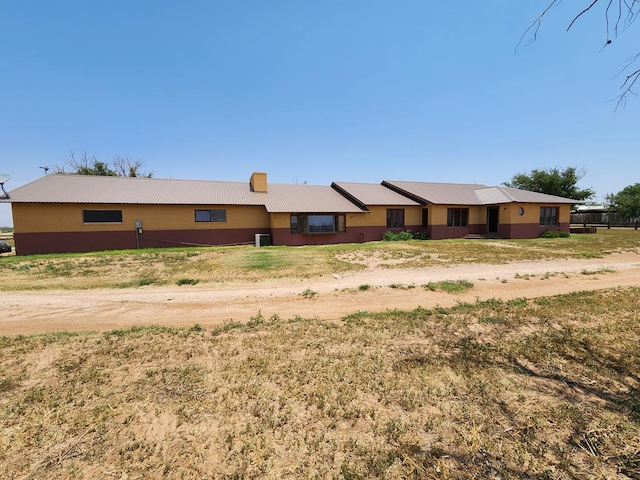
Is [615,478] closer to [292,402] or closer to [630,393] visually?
[630,393]

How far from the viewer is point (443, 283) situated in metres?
9.09

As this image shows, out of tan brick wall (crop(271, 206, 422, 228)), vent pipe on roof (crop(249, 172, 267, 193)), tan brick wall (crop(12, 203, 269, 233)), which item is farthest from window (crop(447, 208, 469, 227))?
vent pipe on roof (crop(249, 172, 267, 193))

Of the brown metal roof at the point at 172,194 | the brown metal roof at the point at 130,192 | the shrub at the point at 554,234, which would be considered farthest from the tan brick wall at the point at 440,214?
the brown metal roof at the point at 130,192

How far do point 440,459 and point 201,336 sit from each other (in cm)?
419

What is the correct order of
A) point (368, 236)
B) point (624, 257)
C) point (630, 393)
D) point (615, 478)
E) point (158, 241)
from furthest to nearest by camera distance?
point (368, 236)
point (158, 241)
point (624, 257)
point (630, 393)
point (615, 478)

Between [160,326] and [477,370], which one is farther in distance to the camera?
[160,326]

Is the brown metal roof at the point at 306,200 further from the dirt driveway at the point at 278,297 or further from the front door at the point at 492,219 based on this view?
the front door at the point at 492,219

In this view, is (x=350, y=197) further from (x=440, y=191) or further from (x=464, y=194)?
(x=464, y=194)

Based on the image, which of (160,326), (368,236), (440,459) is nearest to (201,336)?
(160,326)

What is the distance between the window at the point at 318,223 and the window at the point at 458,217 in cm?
993

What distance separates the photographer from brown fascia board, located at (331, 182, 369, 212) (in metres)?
25.0

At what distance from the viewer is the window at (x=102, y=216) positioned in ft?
63.6

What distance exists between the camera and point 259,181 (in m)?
25.5

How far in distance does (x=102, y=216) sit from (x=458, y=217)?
27701mm
